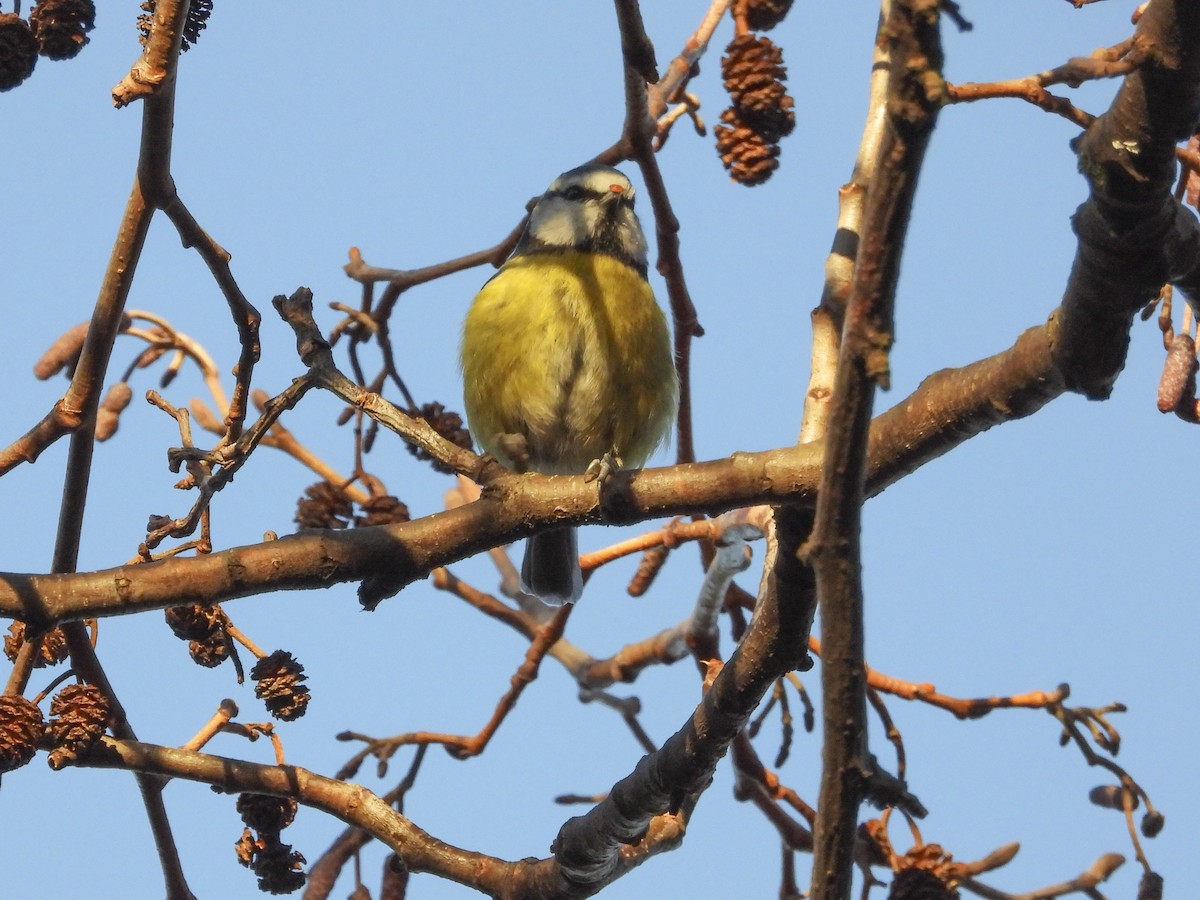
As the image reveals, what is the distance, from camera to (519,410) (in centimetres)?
403

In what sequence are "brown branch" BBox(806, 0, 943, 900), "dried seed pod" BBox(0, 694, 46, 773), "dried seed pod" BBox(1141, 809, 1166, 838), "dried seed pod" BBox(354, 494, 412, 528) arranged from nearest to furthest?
"brown branch" BBox(806, 0, 943, 900) < "dried seed pod" BBox(0, 694, 46, 773) < "dried seed pod" BBox(1141, 809, 1166, 838) < "dried seed pod" BBox(354, 494, 412, 528)

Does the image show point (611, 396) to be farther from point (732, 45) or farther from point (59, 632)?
point (59, 632)

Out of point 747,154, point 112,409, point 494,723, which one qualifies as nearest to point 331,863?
point 494,723

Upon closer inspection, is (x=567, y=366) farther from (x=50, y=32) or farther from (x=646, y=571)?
(x=50, y=32)

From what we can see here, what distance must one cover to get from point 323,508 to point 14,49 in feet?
4.65

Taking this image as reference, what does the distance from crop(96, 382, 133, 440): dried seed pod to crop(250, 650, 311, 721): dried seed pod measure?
1.20 metres

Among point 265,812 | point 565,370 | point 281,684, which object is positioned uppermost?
point 565,370

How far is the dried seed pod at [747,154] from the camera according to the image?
3.38 m

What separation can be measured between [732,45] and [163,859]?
7.43ft

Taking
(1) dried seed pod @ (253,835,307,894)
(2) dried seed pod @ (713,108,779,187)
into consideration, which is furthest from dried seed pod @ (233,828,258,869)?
(2) dried seed pod @ (713,108,779,187)

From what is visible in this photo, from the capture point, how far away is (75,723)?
7.14 ft

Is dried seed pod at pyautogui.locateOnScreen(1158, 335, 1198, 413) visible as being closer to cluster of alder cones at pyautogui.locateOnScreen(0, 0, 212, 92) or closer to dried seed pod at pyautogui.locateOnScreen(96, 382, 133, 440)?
cluster of alder cones at pyautogui.locateOnScreen(0, 0, 212, 92)

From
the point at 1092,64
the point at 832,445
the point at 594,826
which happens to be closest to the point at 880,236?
the point at 832,445

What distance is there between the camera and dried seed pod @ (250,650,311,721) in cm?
232
